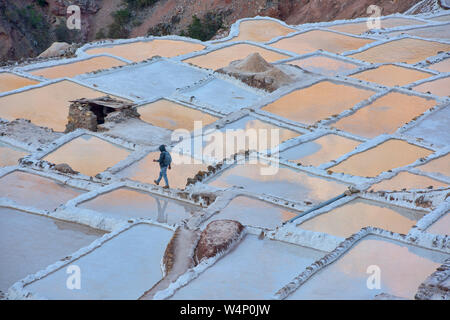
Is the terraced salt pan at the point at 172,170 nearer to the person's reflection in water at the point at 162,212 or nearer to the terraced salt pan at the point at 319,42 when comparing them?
the person's reflection in water at the point at 162,212

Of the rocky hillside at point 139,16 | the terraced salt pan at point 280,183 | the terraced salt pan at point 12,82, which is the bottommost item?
the rocky hillside at point 139,16

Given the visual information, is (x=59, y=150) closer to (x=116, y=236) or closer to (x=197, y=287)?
(x=116, y=236)

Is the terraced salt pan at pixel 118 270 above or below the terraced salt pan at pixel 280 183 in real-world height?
above

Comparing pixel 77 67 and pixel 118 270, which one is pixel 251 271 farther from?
pixel 77 67

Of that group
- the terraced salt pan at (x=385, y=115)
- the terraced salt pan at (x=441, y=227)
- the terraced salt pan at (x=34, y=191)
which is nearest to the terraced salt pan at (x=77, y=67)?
the terraced salt pan at (x=385, y=115)

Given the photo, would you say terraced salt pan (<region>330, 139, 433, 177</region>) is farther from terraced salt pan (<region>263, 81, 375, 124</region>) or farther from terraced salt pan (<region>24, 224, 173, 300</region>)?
terraced salt pan (<region>24, 224, 173, 300</region>)
